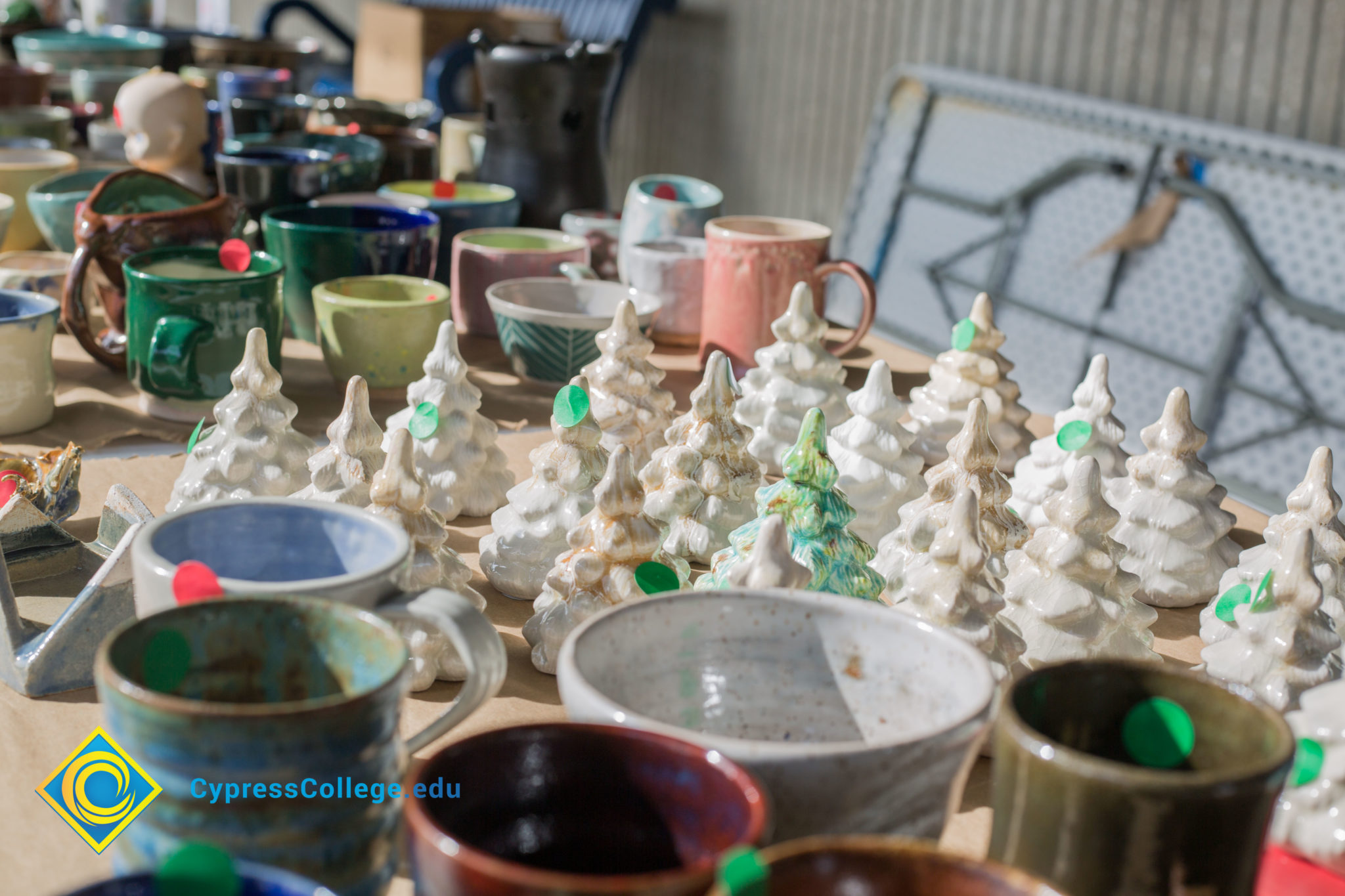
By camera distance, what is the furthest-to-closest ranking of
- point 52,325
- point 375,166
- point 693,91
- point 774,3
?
point 693,91, point 774,3, point 375,166, point 52,325

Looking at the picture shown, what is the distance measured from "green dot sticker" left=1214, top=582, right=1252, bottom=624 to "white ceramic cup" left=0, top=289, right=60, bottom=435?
1.02m

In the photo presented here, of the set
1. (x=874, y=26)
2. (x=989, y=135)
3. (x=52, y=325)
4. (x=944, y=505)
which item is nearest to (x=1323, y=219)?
(x=989, y=135)

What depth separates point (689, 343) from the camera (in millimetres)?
1527

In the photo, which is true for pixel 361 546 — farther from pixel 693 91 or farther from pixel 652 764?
pixel 693 91

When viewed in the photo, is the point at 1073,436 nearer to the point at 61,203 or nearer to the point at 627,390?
the point at 627,390

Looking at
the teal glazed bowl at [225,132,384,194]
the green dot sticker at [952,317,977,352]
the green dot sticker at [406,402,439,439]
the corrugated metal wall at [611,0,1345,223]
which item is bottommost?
the green dot sticker at [406,402,439,439]

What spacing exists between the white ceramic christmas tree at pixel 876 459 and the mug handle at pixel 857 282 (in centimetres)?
31

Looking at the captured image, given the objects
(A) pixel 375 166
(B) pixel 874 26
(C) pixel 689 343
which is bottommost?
(C) pixel 689 343

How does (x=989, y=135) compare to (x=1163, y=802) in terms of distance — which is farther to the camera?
(x=989, y=135)

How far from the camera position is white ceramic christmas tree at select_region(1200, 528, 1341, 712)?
2.27ft

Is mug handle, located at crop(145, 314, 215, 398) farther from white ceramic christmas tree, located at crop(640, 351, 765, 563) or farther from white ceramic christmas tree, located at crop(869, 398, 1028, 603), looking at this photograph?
white ceramic christmas tree, located at crop(869, 398, 1028, 603)

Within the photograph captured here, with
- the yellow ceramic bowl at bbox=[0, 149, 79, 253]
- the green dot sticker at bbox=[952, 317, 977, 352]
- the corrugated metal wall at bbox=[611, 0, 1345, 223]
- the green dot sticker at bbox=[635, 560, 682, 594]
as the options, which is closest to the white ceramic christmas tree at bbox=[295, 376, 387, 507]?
the green dot sticker at bbox=[635, 560, 682, 594]

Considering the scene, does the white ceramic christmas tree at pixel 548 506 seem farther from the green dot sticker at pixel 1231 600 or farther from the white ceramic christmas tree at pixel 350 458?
the green dot sticker at pixel 1231 600

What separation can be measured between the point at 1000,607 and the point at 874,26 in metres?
3.23
